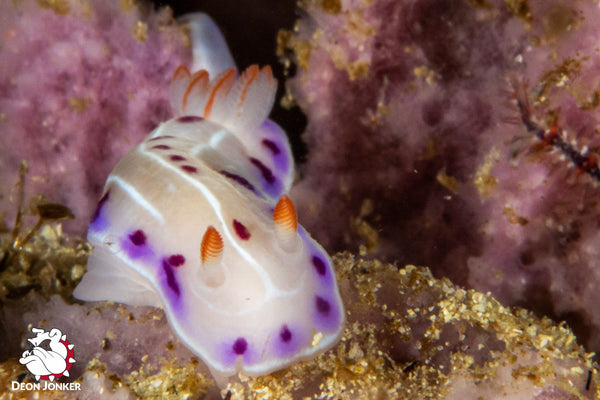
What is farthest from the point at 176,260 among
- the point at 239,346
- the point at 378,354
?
the point at 378,354

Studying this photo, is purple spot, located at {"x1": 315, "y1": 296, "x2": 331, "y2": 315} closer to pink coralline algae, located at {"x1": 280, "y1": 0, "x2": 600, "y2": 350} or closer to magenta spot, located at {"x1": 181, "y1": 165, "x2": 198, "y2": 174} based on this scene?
magenta spot, located at {"x1": 181, "y1": 165, "x2": 198, "y2": 174}

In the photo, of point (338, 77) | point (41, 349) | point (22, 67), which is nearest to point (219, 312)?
point (41, 349)

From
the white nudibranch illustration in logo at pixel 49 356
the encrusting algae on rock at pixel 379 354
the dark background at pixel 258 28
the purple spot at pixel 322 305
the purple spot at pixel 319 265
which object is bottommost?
the white nudibranch illustration in logo at pixel 49 356

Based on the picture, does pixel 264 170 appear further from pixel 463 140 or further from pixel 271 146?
pixel 463 140

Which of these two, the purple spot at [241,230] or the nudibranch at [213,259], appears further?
the purple spot at [241,230]

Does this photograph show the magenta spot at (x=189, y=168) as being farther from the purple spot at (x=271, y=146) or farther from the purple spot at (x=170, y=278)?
the purple spot at (x=271, y=146)

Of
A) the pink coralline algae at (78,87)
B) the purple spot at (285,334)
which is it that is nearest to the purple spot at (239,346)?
the purple spot at (285,334)

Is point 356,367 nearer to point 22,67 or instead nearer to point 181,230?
point 181,230
